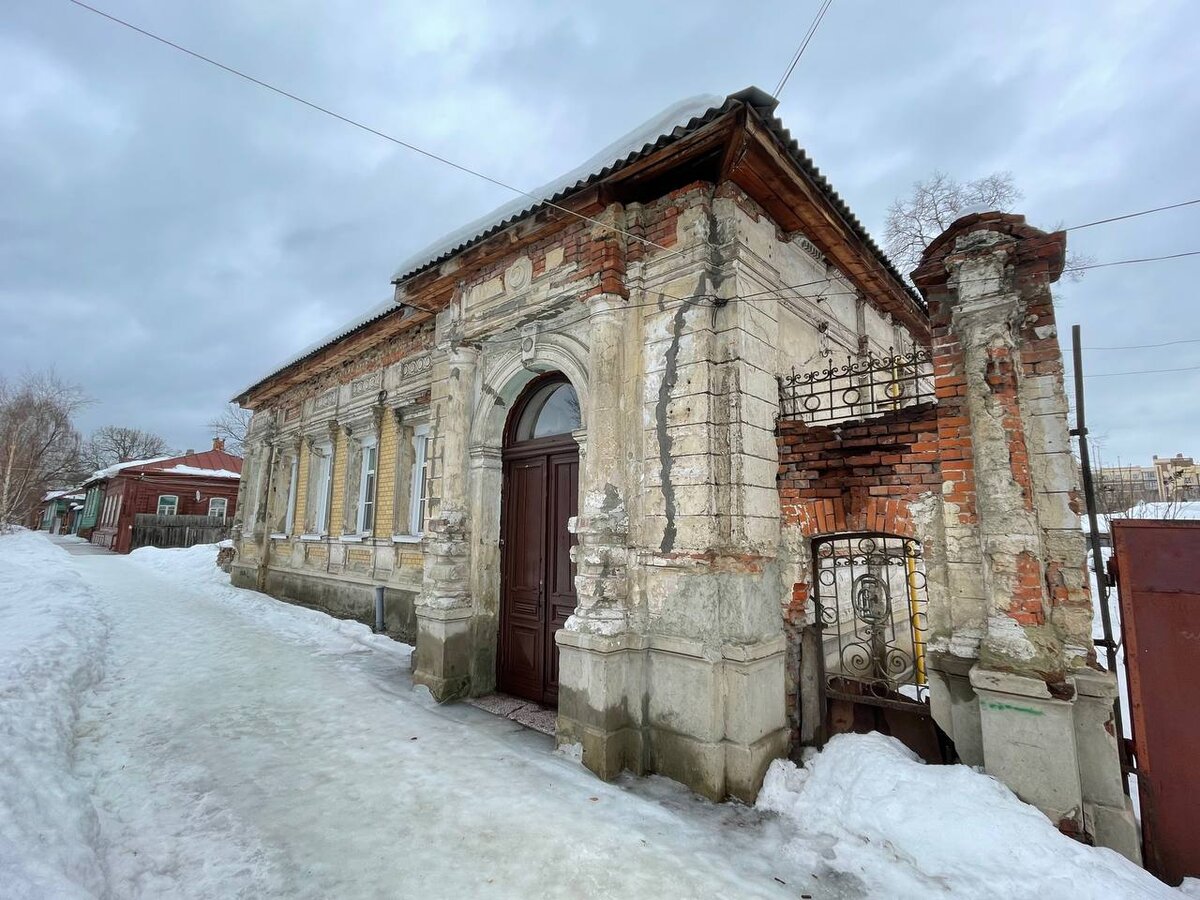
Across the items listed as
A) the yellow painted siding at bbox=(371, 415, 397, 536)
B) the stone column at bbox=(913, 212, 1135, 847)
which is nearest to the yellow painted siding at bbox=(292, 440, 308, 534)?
the yellow painted siding at bbox=(371, 415, 397, 536)

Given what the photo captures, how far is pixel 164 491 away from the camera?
27.1 metres

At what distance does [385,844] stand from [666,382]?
12.0ft

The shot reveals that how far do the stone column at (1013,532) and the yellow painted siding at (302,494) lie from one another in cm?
1143

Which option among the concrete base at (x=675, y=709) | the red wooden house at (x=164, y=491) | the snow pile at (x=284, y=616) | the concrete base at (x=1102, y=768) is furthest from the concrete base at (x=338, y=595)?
the red wooden house at (x=164, y=491)

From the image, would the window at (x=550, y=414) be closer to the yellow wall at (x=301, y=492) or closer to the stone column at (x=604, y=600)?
the stone column at (x=604, y=600)

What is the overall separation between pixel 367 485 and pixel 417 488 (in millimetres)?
1837

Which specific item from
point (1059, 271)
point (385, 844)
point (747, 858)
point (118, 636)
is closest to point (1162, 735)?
point (747, 858)

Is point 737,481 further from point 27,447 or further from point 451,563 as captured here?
point 27,447

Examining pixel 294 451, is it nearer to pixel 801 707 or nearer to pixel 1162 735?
pixel 801 707

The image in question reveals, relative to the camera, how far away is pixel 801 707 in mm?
4449

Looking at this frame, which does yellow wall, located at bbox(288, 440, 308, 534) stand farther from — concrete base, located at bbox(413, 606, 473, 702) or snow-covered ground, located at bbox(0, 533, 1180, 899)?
concrete base, located at bbox(413, 606, 473, 702)

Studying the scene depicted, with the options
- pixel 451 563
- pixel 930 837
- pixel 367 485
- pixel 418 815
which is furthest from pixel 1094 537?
pixel 367 485

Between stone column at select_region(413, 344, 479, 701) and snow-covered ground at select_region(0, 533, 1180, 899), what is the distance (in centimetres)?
45

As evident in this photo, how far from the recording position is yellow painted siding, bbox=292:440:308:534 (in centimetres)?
1138
